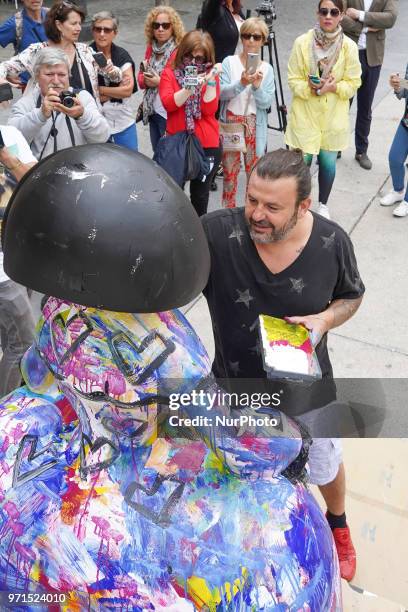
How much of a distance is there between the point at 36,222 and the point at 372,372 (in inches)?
123

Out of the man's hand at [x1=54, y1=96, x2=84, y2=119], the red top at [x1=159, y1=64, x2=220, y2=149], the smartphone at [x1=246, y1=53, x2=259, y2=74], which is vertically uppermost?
the man's hand at [x1=54, y1=96, x2=84, y2=119]

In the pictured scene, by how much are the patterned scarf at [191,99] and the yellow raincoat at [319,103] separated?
83 cm

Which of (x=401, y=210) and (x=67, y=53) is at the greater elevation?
(x=67, y=53)

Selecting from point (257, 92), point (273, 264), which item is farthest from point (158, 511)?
point (257, 92)

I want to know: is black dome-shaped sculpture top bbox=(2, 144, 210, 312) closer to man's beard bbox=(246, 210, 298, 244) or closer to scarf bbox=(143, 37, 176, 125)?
man's beard bbox=(246, 210, 298, 244)

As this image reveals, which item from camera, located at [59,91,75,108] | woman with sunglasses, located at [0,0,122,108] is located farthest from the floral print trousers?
camera, located at [59,91,75,108]

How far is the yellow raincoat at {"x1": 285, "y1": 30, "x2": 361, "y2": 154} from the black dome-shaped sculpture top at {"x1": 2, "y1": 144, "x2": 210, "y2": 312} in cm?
404

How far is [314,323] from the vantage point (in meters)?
2.25

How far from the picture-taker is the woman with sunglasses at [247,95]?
493 cm

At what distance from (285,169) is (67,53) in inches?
110

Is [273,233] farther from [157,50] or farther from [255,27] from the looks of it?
[157,50]

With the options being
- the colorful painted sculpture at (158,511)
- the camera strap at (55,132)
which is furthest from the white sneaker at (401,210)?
the colorful painted sculpture at (158,511)

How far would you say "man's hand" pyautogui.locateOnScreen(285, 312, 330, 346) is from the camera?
216 centimetres

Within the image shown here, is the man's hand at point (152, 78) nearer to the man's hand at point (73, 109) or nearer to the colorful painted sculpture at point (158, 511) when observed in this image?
the man's hand at point (73, 109)
